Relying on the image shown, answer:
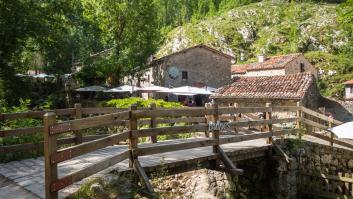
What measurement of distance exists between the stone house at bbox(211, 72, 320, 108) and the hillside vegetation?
28143 millimetres

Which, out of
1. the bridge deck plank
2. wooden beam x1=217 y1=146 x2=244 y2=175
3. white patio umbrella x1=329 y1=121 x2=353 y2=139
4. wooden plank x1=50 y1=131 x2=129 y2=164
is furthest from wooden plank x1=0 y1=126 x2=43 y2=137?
white patio umbrella x1=329 y1=121 x2=353 y2=139

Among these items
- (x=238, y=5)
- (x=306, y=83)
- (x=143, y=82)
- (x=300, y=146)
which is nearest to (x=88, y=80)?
(x=143, y=82)

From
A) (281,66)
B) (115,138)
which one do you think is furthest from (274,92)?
(115,138)

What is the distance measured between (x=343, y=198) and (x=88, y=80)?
28.0m

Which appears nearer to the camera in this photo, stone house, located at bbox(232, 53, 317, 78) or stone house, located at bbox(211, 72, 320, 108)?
stone house, located at bbox(211, 72, 320, 108)

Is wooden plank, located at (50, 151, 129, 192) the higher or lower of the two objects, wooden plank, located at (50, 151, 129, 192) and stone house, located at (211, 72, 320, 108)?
the lower

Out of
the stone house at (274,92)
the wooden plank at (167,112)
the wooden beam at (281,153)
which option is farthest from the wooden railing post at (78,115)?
the stone house at (274,92)

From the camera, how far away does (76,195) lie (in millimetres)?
5238

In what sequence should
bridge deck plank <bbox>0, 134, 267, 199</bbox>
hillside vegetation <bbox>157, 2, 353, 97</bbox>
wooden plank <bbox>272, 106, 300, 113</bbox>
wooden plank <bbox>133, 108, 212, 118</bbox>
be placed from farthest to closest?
hillside vegetation <bbox>157, 2, 353, 97</bbox> → wooden plank <bbox>272, 106, 300, 113</bbox> → wooden plank <bbox>133, 108, 212, 118</bbox> → bridge deck plank <bbox>0, 134, 267, 199</bbox>

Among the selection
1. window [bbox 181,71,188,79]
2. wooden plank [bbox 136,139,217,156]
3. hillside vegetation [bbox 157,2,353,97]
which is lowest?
wooden plank [bbox 136,139,217,156]

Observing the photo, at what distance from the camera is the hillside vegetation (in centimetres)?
5528

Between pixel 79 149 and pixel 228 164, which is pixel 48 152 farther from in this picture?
pixel 228 164

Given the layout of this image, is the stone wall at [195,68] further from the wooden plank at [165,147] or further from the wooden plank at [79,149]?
the wooden plank at [79,149]

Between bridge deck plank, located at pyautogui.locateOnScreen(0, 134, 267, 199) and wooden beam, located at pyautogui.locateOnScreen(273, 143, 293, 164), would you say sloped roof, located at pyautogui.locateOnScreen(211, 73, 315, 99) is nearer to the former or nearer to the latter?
wooden beam, located at pyautogui.locateOnScreen(273, 143, 293, 164)
